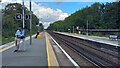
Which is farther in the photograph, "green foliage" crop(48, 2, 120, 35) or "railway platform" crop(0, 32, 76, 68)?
"green foliage" crop(48, 2, 120, 35)

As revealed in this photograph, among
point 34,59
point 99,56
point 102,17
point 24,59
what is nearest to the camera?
point 24,59

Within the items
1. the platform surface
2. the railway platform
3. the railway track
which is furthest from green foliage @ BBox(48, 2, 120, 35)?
the platform surface

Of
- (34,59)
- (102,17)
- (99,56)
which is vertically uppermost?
(102,17)

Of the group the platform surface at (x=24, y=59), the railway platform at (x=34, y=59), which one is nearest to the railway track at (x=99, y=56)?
the railway platform at (x=34, y=59)

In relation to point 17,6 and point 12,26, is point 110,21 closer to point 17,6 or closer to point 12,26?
point 17,6

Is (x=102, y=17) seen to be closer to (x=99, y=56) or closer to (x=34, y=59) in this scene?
(x=99, y=56)

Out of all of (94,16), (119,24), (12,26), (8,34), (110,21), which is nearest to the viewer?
(8,34)

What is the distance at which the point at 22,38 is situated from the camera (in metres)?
22.9

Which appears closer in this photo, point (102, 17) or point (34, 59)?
point (34, 59)

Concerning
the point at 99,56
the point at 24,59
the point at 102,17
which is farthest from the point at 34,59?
the point at 102,17

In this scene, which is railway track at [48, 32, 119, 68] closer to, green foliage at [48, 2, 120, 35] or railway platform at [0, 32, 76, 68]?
railway platform at [0, 32, 76, 68]

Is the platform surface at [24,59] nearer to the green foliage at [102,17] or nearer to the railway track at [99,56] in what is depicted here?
the railway track at [99,56]

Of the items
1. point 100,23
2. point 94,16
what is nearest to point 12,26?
point 100,23

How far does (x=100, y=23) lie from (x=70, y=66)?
99032mm
